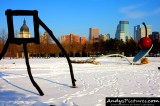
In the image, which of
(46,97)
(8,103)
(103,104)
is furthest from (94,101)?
(8,103)

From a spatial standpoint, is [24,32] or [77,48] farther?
[77,48]

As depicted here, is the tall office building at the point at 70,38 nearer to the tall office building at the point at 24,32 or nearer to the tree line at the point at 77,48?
the tree line at the point at 77,48

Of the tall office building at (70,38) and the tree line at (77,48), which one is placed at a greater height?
the tall office building at (70,38)

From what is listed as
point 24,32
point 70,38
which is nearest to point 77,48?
point 70,38

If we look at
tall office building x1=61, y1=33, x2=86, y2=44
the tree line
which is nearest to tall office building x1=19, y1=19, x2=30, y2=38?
the tree line

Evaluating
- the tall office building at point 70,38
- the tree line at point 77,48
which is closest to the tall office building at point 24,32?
the tree line at point 77,48

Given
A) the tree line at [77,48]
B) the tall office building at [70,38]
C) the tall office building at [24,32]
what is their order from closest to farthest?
the tall office building at [24,32]
the tree line at [77,48]
the tall office building at [70,38]

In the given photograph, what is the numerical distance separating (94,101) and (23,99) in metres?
2.18

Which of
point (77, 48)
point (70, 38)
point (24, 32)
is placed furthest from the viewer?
point (70, 38)

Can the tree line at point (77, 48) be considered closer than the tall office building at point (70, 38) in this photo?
Yes

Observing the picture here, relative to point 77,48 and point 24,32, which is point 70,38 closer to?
point 77,48

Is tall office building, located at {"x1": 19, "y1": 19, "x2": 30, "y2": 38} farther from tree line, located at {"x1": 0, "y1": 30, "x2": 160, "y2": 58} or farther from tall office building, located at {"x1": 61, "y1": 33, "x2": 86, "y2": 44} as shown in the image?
tall office building, located at {"x1": 61, "y1": 33, "x2": 86, "y2": 44}

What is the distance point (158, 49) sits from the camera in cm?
7719

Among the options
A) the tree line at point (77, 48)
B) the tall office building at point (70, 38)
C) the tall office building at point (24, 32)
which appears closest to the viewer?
the tall office building at point (24, 32)
